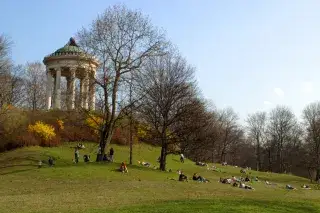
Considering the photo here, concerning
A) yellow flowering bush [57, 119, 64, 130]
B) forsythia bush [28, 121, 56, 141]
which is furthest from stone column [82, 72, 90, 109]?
yellow flowering bush [57, 119, 64, 130]

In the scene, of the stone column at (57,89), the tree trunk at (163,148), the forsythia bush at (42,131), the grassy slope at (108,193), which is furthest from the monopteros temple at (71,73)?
the tree trunk at (163,148)

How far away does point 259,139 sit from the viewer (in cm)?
9150

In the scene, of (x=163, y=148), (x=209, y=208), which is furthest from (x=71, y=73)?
(x=209, y=208)

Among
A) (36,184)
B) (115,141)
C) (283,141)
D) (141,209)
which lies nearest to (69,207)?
(141,209)

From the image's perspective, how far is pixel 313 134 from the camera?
68125 mm

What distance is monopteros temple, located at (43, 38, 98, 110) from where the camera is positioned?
38375mm

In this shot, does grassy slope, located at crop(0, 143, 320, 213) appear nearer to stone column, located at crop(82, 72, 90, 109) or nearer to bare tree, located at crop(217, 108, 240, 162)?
stone column, located at crop(82, 72, 90, 109)

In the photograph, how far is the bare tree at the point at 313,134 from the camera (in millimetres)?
67125

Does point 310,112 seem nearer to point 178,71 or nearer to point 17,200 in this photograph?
point 178,71

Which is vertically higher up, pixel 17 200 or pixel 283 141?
pixel 283 141

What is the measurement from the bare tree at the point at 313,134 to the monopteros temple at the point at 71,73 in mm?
40816

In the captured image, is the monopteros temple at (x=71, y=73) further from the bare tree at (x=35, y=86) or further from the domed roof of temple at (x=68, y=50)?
the bare tree at (x=35, y=86)

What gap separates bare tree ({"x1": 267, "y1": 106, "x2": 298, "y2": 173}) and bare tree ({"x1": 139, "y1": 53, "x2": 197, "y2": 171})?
48979 mm

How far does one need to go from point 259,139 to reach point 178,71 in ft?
182
